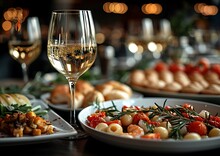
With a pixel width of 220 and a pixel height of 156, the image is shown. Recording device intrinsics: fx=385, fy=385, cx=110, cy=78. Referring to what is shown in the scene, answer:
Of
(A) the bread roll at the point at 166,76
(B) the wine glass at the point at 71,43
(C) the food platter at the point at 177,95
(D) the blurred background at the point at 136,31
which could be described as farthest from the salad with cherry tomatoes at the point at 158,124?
(D) the blurred background at the point at 136,31

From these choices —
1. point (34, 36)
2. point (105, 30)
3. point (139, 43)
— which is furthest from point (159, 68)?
point (105, 30)

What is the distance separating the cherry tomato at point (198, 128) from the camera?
89 centimetres

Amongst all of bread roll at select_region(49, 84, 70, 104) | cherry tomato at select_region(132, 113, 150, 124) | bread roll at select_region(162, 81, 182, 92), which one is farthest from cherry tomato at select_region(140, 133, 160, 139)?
bread roll at select_region(162, 81, 182, 92)

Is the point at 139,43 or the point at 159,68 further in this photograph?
the point at 139,43

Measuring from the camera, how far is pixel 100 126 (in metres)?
0.92

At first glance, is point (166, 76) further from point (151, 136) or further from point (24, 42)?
point (151, 136)

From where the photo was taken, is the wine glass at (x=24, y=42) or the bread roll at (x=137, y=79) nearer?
the wine glass at (x=24, y=42)

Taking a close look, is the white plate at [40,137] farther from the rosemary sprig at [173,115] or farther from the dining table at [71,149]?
the rosemary sprig at [173,115]

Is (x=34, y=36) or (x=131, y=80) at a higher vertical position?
(x=34, y=36)

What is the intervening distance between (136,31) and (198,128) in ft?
6.31

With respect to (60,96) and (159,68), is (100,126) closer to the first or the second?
(60,96)

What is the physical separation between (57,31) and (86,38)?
8 cm

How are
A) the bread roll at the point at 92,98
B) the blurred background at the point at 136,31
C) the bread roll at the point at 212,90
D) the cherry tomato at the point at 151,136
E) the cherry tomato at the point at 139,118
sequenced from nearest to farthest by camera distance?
the cherry tomato at the point at 151,136 → the cherry tomato at the point at 139,118 → the bread roll at the point at 92,98 → the bread roll at the point at 212,90 → the blurred background at the point at 136,31

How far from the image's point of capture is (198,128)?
2.92 feet
